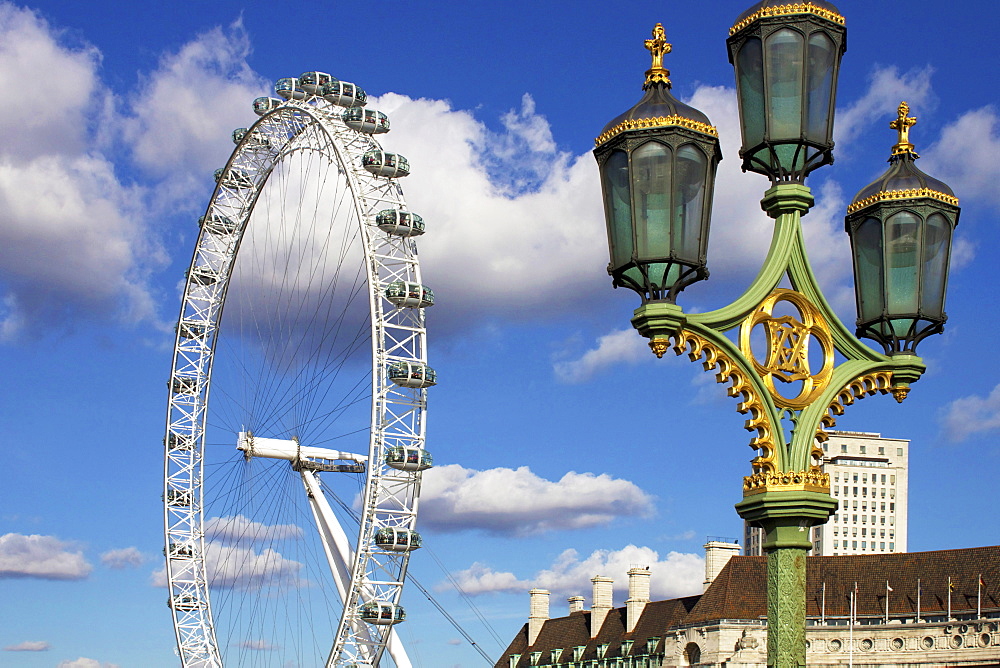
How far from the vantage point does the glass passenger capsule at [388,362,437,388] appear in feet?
150

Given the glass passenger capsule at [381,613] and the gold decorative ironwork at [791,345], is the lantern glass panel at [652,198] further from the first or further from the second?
the glass passenger capsule at [381,613]

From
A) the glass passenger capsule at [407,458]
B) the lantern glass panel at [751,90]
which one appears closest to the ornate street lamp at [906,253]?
the lantern glass panel at [751,90]

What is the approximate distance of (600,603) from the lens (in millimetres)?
78312

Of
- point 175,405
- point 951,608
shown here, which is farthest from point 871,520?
point 175,405

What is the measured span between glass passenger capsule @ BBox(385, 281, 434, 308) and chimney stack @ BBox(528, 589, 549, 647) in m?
41.4

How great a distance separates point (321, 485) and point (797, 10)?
137 ft

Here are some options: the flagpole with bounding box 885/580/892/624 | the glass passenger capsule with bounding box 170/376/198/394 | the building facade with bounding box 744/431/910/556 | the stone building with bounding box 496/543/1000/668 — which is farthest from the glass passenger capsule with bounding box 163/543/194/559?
the building facade with bounding box 744/431/910/556

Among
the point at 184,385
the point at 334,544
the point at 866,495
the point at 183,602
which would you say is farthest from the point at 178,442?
the point at 866,495

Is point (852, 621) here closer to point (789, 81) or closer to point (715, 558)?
point (715, 558)

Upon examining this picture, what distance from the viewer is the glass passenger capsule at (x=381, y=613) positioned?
146ft

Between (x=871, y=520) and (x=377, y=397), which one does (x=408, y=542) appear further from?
(x=871, y=520)

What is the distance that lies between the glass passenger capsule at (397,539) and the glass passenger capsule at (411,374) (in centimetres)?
477

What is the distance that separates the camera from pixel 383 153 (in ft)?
159

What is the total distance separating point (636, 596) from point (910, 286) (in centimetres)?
6613
